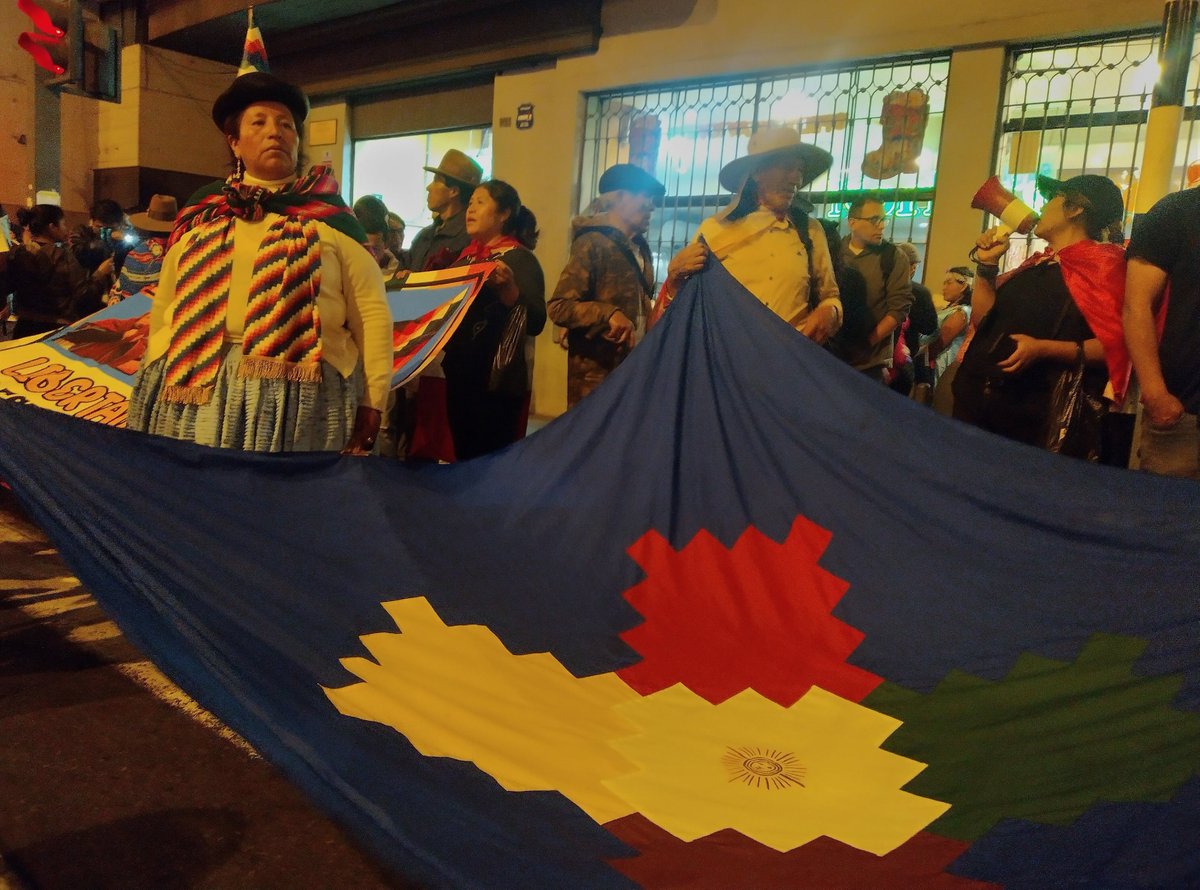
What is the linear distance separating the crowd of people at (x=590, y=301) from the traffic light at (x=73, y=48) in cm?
506

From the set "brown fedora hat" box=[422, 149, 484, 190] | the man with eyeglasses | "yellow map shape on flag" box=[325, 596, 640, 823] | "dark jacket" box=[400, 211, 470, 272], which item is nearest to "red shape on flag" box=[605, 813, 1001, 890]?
"yellow map shape on flag" box=[325, 596, 640, 823]

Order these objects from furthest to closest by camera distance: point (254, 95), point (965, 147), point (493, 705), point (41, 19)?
1. point (41, 19)
2. point (965, 147)
3. point (254, 95)
4. point (493, 705)

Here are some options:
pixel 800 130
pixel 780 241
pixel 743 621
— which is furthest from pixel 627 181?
pixel 800 130

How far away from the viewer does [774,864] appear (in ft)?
4.58

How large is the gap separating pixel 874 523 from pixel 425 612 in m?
1.04

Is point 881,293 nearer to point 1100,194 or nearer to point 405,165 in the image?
point 1100,194

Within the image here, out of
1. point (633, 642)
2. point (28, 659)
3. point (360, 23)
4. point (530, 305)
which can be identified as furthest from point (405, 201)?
point (633, 642)

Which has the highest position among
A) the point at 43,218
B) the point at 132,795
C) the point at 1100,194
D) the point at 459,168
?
the point at 459,168

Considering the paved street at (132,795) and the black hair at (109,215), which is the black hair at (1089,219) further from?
the black hair at (109,215)

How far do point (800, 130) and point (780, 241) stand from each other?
3587 mm

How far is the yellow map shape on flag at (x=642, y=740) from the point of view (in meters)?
1.55

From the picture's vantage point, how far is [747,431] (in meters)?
2.65

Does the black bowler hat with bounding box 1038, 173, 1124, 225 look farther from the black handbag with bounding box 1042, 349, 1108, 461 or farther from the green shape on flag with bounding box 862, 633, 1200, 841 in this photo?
the green shape on flag with bounding box 862, 633, 1200, 841

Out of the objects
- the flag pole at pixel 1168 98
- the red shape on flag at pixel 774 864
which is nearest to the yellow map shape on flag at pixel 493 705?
the red shape on flag at pixel 774 864
